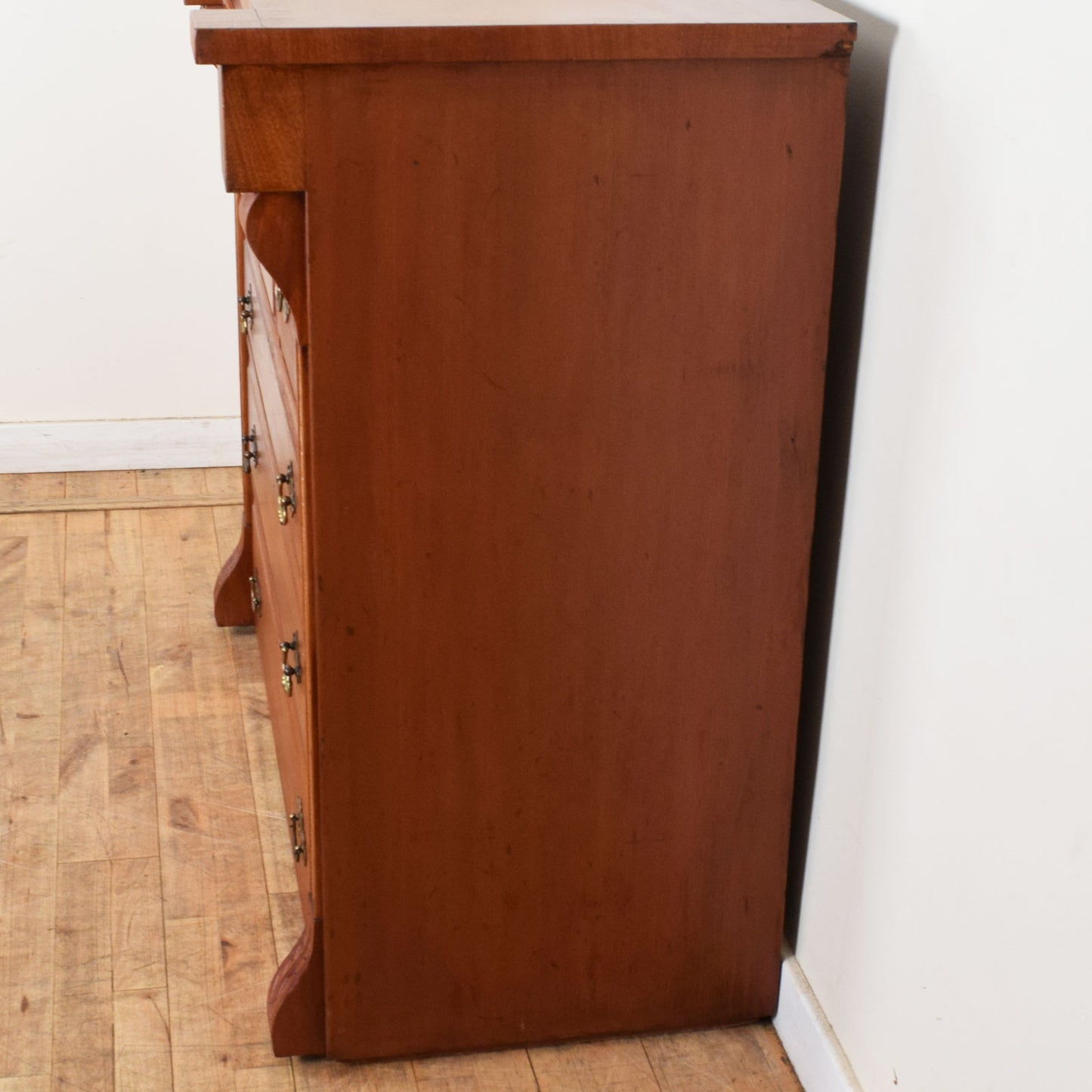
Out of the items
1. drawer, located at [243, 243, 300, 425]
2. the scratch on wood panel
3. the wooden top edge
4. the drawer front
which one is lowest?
the scratch on wood panel

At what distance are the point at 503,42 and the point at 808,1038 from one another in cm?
114

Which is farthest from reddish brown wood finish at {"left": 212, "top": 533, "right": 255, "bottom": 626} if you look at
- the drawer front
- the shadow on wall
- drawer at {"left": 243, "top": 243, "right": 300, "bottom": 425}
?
the shadow on wall

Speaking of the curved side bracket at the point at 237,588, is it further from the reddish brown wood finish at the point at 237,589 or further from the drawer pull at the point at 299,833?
the drawer pull at the point at 299,833

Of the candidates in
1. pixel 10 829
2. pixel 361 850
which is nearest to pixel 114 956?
pixel 10 829

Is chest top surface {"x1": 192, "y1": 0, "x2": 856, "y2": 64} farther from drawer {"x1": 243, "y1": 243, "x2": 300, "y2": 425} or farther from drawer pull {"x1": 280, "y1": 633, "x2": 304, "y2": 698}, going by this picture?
drawer pull {"x1": 280, "y1": 633, "x2": 304, "y2": 698}

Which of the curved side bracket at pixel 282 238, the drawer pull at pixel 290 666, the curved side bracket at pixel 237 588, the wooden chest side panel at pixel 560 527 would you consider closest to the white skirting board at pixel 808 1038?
the wooden chest side panel at pixel 560 527

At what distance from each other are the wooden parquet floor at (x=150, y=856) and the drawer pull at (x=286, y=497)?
0.59m

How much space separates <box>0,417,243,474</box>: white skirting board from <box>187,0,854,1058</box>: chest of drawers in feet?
5.41

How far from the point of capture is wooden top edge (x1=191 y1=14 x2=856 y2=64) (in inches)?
49.5

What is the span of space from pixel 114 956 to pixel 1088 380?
1.41m

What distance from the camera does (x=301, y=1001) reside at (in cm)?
166

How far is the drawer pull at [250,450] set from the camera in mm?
2375

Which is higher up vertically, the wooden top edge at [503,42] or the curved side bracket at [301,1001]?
the wooden top edge at [503,42]

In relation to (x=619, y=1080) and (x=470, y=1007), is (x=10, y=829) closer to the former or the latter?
(x=470, y=1007)
